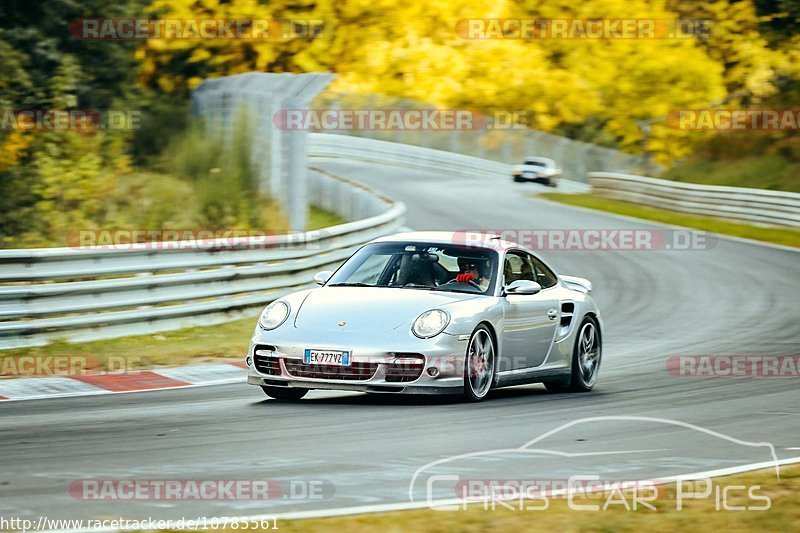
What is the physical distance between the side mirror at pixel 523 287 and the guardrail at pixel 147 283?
471 cm

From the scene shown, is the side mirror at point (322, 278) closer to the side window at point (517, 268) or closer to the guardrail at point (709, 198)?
the side window at point (517, 268)

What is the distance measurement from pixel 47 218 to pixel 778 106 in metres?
27.1

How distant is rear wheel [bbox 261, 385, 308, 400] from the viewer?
10406mm

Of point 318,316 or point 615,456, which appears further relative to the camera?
point 318,316

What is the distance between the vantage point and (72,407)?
9.97 m

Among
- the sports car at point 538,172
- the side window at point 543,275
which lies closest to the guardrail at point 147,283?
the side window at point 543,275

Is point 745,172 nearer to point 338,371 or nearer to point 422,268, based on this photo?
point 422,268

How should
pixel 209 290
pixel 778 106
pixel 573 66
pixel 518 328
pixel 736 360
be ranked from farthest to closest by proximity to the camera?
pixel 573 66 < pixel 778 106 < pixel 209 290 < pixel 736 360 < pixel 518 328

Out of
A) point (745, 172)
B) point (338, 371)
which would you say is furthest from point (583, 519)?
point (745, 172)

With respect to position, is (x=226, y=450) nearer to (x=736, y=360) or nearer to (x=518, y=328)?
(x=518, y=328)

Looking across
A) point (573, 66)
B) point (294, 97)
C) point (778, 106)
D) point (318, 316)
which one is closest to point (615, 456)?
point (318, 316)

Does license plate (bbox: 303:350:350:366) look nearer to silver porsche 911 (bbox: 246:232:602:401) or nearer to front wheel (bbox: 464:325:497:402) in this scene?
silver porsche 911 (bbox: 246:232:602:401)

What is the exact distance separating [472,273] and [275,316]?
1.69 m

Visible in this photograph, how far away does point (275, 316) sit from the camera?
10.3m
